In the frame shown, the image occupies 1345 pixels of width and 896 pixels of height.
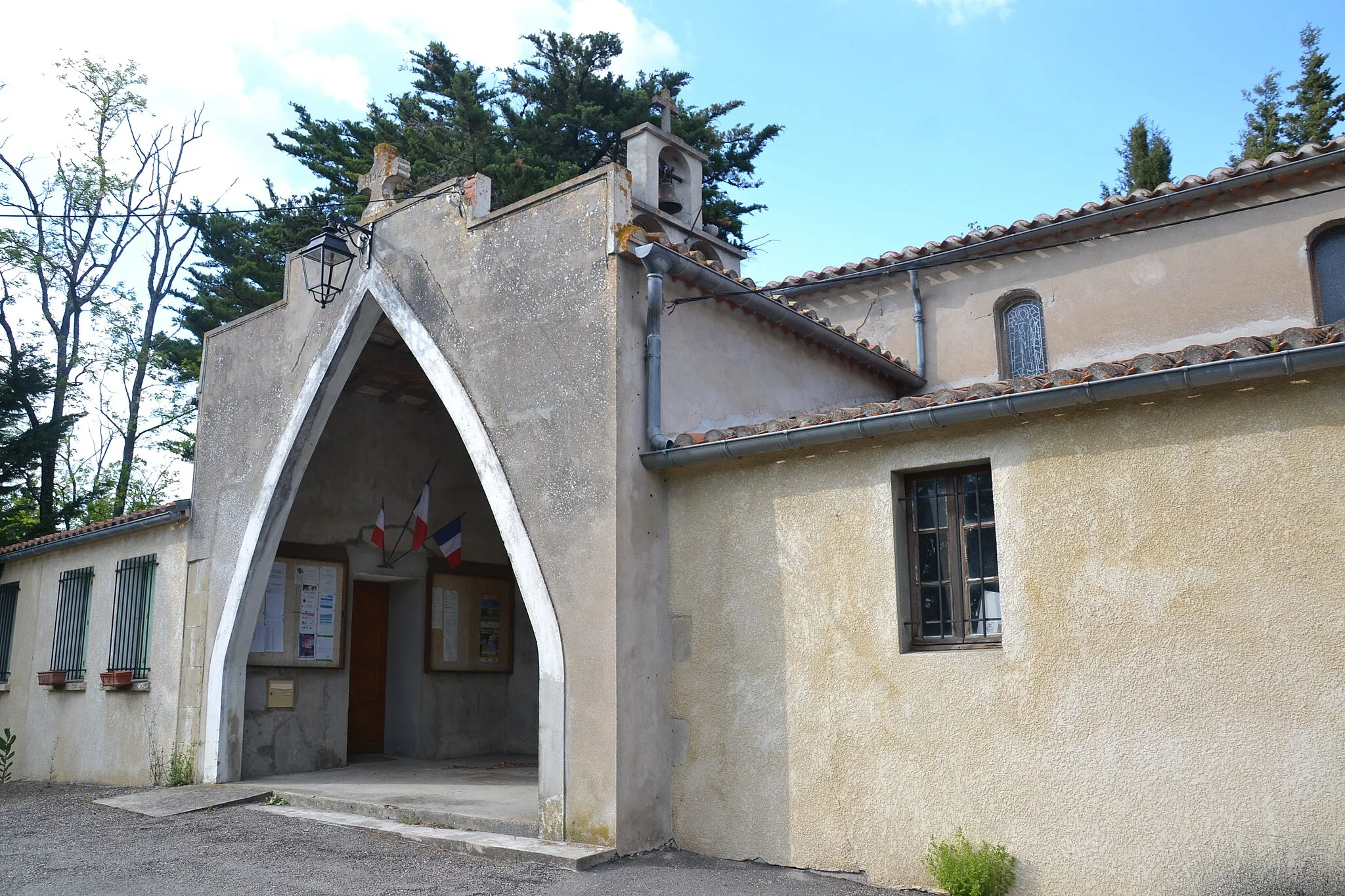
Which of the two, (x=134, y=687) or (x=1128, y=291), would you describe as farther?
(x=134, y=687)

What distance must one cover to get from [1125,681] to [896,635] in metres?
1.41

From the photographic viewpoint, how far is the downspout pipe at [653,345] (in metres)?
8.23

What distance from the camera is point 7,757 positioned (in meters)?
14.2

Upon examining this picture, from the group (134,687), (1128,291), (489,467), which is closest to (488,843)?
(489,467)

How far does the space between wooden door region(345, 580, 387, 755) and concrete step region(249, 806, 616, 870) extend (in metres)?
3.54

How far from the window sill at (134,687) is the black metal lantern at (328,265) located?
4685mm

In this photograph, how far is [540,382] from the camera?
871cm

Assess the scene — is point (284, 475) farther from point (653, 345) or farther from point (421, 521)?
point (653, 345)

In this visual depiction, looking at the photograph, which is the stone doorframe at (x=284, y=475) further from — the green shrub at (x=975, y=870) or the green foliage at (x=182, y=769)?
the green shrub at (x=975, y=870)

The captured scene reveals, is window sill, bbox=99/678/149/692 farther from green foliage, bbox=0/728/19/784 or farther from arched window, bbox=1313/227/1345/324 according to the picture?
arched window, bbox=1313/227/1345/324

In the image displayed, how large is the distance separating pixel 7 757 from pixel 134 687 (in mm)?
3464

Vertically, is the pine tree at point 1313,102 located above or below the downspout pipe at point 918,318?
above

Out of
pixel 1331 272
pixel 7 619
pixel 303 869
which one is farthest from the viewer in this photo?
pixel 7 619

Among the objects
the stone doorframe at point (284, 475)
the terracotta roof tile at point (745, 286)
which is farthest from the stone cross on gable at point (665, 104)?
the stone doorframe at point (284, 475)
